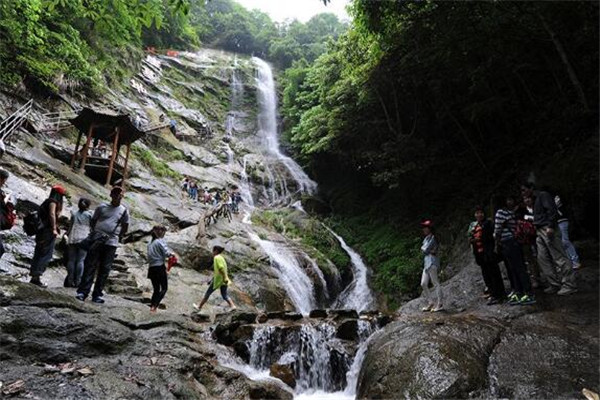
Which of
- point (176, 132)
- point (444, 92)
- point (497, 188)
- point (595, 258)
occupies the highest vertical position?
point (176, 132)

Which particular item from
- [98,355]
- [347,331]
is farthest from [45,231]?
[347,331]

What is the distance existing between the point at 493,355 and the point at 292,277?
9.46 meters

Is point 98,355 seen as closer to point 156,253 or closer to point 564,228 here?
point 156,253

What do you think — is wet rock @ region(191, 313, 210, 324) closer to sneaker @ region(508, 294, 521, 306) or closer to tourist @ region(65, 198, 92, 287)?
tourist @ region(65, 198, 92, 287)

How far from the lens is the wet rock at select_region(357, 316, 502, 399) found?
4473 mm

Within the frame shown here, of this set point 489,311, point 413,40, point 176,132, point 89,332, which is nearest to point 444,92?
point 413,40

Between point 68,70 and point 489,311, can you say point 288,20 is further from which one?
point 489,311

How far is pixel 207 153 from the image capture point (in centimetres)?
2806

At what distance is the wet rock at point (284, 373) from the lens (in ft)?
21.2

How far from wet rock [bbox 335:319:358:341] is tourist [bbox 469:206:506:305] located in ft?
8.67

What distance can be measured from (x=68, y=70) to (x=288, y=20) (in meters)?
51.4

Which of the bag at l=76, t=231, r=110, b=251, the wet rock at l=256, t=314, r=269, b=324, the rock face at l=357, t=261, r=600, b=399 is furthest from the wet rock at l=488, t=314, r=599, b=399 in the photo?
the bag at l=76, t=231, r=110, b=251

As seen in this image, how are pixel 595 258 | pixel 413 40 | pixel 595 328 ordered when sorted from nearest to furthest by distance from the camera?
pixel 595 328 < pixel 595 258 < pixel 413 40

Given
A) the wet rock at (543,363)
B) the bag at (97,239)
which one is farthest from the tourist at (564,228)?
the bag at (97,239)
